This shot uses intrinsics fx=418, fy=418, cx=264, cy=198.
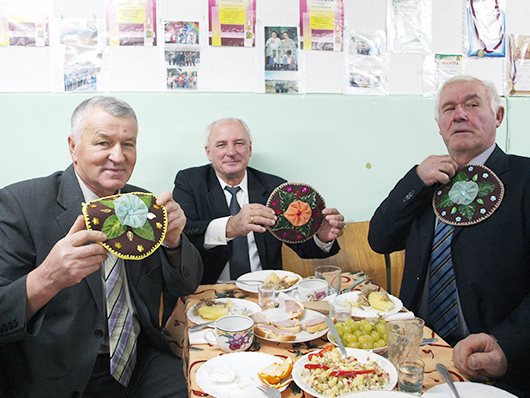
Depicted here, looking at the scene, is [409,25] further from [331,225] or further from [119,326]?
[119,326]

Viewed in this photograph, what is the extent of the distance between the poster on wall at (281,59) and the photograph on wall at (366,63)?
389 millimetres

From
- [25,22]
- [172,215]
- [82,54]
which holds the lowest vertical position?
[172,215]

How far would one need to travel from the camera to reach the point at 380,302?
162 cm

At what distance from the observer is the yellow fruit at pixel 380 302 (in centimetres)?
160

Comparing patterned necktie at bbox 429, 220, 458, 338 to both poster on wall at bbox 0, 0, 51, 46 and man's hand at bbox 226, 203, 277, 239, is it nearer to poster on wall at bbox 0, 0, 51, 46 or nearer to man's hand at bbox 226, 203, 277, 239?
man's hand at bbox 226, 203, 277, 239

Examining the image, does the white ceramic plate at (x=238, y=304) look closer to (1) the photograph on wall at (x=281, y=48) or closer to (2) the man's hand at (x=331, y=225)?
(2) the man's hand at (x=331, y=225)

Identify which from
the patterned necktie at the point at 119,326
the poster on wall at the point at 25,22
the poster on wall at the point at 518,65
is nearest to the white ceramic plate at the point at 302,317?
the patterned necktie at the point at 119,326

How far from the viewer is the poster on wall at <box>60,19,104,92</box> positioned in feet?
8.48

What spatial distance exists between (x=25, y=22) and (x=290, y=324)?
2421 mm

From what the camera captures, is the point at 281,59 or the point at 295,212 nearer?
the point at 295,212

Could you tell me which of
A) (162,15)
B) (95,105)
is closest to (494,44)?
(162,15)

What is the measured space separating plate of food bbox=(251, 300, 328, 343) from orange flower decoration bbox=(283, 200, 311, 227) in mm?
628

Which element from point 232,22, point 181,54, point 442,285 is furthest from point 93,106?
point 442,285

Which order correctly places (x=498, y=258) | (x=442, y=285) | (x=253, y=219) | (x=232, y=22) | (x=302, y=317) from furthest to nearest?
(x=232, y=22) → (x=253, y=219) → (x=442, y=285) → (x=498, y=258) → (x=302, y=317)
